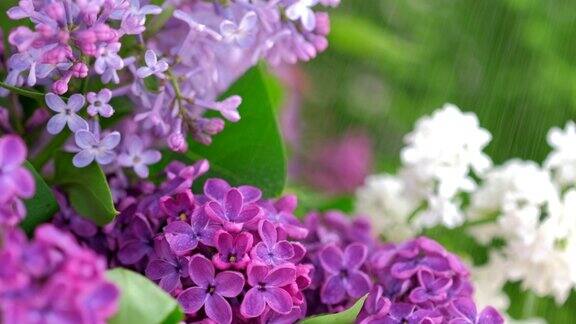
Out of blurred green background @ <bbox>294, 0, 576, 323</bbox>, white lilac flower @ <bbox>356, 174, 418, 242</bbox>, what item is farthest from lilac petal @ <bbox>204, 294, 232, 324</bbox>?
blurred green background @ <bbox>294, 0, 576, 323</bbox>

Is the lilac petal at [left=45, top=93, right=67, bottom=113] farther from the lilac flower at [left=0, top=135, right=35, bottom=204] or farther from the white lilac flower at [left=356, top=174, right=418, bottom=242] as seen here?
the white lilac flower at [left=356, top=174, right=418, bottom=242]

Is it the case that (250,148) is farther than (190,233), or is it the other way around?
(250,148)

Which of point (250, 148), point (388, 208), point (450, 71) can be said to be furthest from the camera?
point (450, 71)

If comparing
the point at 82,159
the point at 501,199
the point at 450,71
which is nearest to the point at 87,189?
the point at 82,159

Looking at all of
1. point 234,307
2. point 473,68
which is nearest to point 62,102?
point 234,307

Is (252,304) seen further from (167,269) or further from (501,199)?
(501,199)

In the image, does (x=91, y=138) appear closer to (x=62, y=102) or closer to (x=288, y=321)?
(x=62, y=102)
